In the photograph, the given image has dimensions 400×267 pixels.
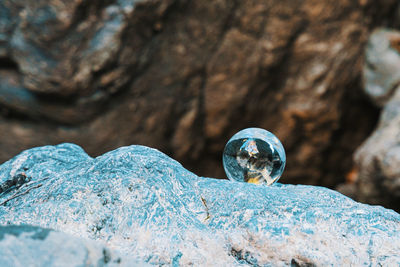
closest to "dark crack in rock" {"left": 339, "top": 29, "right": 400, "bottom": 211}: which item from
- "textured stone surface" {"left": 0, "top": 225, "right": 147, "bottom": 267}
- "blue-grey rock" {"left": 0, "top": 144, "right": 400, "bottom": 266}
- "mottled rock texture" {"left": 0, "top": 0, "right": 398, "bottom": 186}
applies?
"mottled rock texture" {"left": 0, "top": 0, "right": 398, "bottom": 186}

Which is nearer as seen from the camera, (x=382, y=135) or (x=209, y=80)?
(x=382, y=135)

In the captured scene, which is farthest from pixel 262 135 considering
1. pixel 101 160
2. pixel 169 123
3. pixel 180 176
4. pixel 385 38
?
pixel 385 38

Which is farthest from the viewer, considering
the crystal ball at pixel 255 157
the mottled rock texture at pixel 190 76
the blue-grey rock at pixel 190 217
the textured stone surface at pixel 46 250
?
the mottled rock texture at pixel 190 76

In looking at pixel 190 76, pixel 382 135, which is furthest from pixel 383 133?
pixel 190 76

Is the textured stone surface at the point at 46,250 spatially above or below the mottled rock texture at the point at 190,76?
below

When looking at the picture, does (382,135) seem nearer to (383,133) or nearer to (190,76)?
(383,133)

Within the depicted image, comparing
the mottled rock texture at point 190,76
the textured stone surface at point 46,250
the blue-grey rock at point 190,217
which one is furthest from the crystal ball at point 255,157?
the mottled rock texture at point 190,76

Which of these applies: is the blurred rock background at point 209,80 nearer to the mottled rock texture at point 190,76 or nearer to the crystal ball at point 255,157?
the mottled rock texture at point 190,76

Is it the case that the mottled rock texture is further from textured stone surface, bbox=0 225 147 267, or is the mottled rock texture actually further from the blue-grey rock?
textured stone surface, bbox=0 225 147 267
